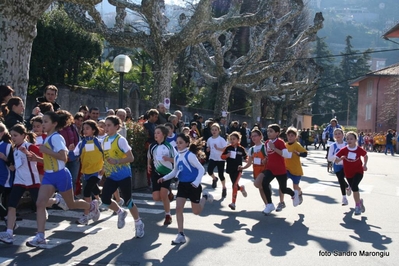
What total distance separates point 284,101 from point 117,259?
50135 millimetres

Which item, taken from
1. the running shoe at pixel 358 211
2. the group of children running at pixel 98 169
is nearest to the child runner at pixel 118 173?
the group of children running at pixel 98 169

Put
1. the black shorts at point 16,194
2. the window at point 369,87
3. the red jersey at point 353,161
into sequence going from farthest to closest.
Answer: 1. the window at point 369,87
2. the red jersey at point 353,161
3. the black shorts at point 16,194

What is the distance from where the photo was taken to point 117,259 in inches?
257

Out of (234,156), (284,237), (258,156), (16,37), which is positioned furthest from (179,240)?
(16,37)

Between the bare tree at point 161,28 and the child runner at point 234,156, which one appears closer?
the child runner at point 234,156

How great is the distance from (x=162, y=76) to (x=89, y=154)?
40.2ft

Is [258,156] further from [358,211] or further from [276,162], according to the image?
[358,211]

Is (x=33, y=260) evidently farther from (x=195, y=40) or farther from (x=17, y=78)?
(x=195, y=40)

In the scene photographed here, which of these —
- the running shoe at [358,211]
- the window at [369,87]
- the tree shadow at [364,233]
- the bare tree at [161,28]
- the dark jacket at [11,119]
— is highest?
the window at [369,87]

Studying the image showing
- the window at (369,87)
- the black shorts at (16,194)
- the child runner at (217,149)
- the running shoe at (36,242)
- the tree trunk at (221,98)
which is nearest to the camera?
the running shoe at (36,242)

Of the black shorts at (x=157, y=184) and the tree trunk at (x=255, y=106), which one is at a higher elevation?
the tree trunk at (x=255, y=106)

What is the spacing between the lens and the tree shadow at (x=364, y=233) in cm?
762

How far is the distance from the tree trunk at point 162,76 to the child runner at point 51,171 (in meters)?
13.0

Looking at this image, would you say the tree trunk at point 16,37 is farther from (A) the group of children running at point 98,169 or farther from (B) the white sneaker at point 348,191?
(B) the white sneaker at point 348,191
